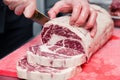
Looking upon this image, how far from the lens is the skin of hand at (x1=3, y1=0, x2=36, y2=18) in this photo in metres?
1.53

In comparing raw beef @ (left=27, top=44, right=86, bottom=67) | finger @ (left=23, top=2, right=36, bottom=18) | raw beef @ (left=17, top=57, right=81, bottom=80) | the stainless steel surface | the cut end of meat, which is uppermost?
finger @ (left=23, top=2, right=36, bottom=18)

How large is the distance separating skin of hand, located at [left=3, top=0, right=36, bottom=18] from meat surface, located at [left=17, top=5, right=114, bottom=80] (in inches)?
5.3

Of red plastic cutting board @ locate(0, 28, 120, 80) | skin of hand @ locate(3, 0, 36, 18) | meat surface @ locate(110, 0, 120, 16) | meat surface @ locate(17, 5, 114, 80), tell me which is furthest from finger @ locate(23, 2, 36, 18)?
meat surface @ locate(110, 0, 120, 16)

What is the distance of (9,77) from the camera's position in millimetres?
1452

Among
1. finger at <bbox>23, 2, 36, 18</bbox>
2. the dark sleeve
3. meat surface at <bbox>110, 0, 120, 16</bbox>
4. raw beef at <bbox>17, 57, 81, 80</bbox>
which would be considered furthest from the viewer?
meat surface at <bbox>110, 0, 120, 16</bbox>

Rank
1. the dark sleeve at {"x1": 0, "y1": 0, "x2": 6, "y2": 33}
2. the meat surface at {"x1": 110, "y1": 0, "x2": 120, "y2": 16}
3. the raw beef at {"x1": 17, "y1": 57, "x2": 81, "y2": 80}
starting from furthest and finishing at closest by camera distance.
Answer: the meat surface at {"x1": 110, "y1": 0, "x2": 120, "y2": 16}, the dark sleeve at {"x1": 0, "y1": 0, "x2": 6, "y2": 33}, the raw beef at {"x1": 17, "y1": 57, "x2": 81, "y2": 80}

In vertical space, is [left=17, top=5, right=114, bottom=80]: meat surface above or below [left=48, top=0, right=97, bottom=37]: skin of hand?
below

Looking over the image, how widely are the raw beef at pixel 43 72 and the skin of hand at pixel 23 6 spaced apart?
27 cm

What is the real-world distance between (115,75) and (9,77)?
489 millimetres

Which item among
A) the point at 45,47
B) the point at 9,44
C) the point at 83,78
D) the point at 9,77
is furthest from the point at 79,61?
the point at 9,44

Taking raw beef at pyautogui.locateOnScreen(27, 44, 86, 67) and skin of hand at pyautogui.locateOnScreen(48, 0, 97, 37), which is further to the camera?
skin of hand at pyautogui.locateOnScreen(48, 0, 97, 37)

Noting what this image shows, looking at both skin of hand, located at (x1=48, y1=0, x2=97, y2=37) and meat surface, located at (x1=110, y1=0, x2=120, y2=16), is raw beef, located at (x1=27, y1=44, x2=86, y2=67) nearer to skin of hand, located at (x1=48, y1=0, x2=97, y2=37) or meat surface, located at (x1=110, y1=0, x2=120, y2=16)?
skin of hand, located at (x1=48, y1=0, x2=97, y2=37)

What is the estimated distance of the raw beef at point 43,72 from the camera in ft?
4.48

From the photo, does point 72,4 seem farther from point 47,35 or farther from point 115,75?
point 115,75
